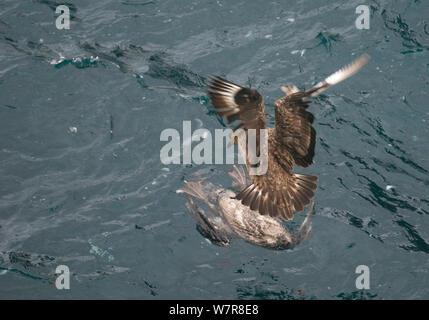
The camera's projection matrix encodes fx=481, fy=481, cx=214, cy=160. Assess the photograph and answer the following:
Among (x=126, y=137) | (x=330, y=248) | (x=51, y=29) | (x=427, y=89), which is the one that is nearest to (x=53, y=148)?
(x=126, y=137)

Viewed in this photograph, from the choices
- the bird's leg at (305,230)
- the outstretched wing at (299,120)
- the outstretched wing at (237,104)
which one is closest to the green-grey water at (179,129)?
the bird's leg at (305,230)

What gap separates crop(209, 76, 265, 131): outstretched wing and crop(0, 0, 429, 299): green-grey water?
258 centimetres

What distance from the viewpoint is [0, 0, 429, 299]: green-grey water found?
7594 millimetres

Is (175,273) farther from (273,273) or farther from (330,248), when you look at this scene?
(330,248)

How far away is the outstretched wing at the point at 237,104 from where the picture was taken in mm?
5770

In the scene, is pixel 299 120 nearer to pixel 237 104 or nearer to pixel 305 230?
pixel 237 104

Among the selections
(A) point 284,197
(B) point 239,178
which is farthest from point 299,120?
(B) point 239,178

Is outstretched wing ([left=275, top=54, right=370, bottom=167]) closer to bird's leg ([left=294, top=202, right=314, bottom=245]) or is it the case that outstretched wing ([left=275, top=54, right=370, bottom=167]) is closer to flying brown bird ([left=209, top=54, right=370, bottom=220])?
flying brown bird ([left=209, top=54, right=370, bottom=220])

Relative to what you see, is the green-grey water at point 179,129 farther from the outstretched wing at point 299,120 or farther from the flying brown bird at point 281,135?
the outstretched wing at point 299,120

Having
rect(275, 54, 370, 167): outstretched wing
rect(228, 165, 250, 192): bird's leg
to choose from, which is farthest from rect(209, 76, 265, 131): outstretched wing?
rect(228, 165, 250, 192): bird's leg

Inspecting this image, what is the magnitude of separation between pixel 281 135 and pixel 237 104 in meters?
0.97

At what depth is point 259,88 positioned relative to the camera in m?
9.26

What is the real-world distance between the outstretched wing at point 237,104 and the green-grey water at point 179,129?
2.58 metres

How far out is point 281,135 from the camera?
649 centimetres
